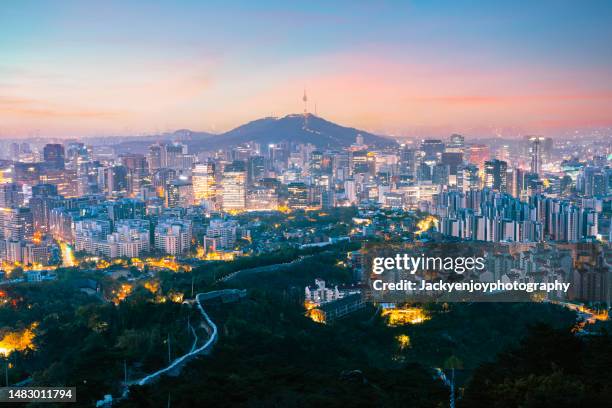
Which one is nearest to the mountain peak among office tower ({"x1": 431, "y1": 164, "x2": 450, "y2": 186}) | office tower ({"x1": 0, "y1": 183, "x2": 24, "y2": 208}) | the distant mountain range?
the distant mountain range

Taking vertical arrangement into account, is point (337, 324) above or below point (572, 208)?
below

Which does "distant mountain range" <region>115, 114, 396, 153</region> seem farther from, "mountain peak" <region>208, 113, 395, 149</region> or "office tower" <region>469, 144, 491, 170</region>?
"office tower" <region>469, 144, 491, 170</region>

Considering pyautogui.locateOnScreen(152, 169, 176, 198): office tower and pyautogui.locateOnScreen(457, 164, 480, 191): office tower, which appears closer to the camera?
pyautogui.locateOnScreen(457, 164, 480, 191): office tower

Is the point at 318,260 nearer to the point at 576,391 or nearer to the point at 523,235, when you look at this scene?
the point at 523,235

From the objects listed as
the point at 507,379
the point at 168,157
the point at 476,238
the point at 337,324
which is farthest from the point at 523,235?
the point at 168,157

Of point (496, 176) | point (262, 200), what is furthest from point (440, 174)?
point (262, 200)

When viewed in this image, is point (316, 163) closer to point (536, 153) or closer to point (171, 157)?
point (171, 157)
